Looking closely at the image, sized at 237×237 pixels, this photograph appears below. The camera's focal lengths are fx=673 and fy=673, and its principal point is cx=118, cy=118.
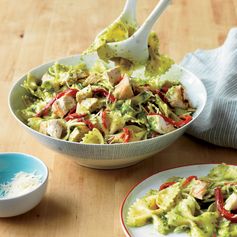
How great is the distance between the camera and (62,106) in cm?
214

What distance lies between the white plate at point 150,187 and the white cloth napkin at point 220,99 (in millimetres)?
271

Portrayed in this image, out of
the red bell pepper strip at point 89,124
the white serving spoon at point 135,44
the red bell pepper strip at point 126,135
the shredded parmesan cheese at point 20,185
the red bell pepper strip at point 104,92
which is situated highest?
the white serving spoon at point 135,44

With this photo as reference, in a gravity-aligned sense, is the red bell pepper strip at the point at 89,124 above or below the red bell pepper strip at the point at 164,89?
below

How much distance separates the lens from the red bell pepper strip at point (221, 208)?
5.76 feet

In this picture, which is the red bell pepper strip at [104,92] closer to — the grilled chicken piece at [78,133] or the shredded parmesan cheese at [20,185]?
the grilled chicken piece at [78,133]

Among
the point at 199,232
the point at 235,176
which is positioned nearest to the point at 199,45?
the point at 235,176

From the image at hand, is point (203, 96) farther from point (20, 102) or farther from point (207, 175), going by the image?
point (20, 102)

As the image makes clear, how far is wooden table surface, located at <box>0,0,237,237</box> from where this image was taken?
1.93 m

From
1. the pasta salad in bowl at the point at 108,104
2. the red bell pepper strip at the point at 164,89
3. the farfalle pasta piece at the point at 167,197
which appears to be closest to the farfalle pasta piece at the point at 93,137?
the pasta salad in bowl at the point at 108,104

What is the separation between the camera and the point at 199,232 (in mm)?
1718

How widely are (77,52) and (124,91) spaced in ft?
3.10

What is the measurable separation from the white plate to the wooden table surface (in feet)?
0.24

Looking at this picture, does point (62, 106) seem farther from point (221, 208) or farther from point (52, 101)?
point (221, 208)

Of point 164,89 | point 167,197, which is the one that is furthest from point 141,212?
point 164,89
